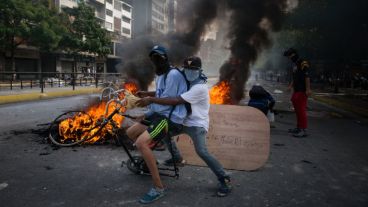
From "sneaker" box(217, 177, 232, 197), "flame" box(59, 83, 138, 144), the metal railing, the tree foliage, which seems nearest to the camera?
"sneaker" box(217, 177, 232, 197)

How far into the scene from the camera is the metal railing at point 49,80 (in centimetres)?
1881

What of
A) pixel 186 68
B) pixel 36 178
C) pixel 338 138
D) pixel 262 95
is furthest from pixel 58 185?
pixel 338 138

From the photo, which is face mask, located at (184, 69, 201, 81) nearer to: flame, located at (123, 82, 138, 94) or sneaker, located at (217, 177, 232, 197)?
sneaker, located at (217, 177, 232, 197)

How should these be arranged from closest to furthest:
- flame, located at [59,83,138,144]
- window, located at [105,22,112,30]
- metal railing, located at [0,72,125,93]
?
flame, located at [59,83,138,144] → metal railing, located at [0,72,125,93] → window, located at [105,22,112,30]

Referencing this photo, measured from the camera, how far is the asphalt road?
3824mm

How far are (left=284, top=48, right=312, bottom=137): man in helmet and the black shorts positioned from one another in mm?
4644

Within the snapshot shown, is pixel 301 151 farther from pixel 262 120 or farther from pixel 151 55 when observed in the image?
pixel 151 55

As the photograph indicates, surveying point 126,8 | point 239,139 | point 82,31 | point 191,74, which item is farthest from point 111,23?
point 191,74

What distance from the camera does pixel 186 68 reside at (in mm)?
3818

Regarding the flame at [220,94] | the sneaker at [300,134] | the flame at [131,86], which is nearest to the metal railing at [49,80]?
the flame at [131,86]

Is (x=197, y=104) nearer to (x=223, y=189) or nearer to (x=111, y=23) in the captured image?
(x=223, y=189)

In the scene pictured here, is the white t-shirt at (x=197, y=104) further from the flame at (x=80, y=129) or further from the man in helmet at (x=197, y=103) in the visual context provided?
the flame at (x=80, y=129)

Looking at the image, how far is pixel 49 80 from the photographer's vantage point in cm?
2253

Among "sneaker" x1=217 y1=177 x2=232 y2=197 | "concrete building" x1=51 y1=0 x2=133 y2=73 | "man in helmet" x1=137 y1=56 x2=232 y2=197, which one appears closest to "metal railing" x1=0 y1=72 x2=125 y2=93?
"man in helmet" x1=137 y1=56 x2=232 y2=197
